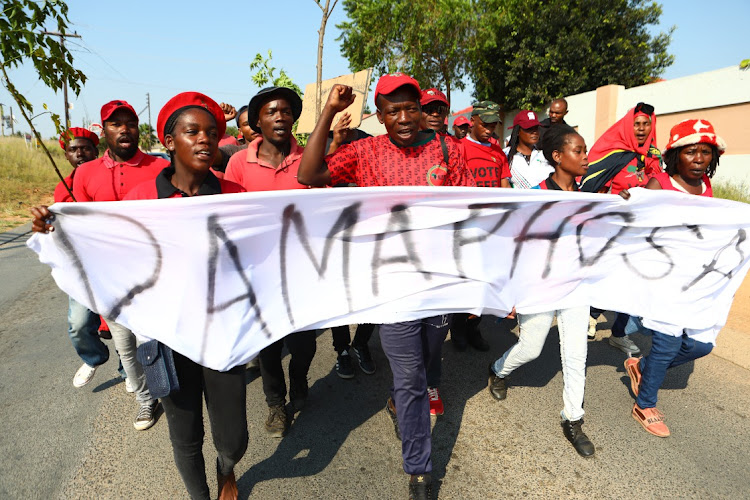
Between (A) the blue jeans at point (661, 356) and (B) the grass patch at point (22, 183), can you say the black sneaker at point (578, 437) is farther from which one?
(B) the grass patch at point (22, 183)

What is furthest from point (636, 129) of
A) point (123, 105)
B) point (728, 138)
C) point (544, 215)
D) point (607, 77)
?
point (607, 77)

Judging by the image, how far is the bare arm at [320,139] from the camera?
2.37 m

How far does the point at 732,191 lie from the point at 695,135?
36.7ft

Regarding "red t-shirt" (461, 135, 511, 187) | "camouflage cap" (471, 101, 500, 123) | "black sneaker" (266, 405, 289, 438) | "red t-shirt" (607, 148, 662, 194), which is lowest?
"black sneaker" (266, 405, 289, 438)

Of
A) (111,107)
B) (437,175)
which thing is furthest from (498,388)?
(111,107)

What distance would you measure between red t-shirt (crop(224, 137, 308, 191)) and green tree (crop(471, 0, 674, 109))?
18796mm

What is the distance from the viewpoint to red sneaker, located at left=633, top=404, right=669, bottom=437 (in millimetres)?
3010

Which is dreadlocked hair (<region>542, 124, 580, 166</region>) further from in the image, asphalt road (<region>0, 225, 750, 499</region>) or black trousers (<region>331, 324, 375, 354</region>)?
black trousers (<region>331, 324, 375, 354</region>)

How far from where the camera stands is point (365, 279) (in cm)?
250

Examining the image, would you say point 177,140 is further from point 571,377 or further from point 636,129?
point 636,129

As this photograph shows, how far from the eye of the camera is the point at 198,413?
2.23 meters

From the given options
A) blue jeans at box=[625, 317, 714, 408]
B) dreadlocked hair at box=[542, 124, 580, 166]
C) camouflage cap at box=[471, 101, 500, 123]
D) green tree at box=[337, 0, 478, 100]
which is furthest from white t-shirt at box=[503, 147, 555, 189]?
green tree at box=[337, 0, 478, 100]

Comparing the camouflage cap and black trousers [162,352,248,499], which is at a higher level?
the camouflage cap

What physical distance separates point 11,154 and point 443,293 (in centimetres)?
2380
